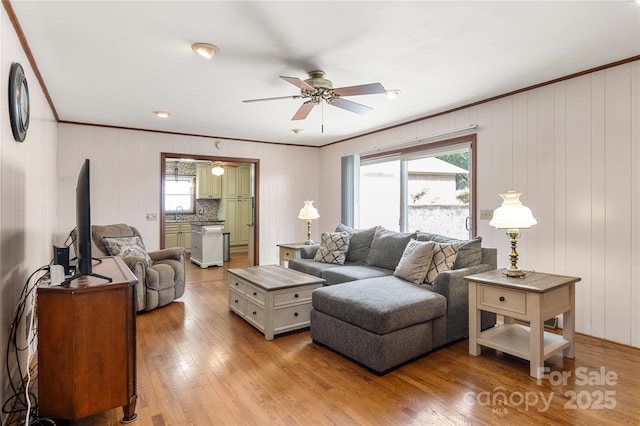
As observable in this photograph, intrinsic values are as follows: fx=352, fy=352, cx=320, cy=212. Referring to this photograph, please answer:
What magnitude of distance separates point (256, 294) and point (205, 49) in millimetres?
2196

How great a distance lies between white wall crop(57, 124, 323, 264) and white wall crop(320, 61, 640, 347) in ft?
11.9

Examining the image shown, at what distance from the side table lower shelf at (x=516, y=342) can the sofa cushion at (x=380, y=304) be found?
42 cm

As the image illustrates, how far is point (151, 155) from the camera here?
543cm

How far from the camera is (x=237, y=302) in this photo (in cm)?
387

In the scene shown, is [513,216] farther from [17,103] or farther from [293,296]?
[17,103]

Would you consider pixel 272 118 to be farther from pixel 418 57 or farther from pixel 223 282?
pixel 223 282

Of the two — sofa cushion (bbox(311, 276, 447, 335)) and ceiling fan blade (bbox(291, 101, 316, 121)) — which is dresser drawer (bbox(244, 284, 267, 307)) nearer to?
sofa cushion (bbox(311, 276, 447, 335))

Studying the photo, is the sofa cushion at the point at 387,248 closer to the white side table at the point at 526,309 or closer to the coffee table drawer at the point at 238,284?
the white side table at the point at 526,309

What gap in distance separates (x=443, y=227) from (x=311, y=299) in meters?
2.24

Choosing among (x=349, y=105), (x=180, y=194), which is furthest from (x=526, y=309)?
(x=180, y=194)

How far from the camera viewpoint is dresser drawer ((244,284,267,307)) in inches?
130

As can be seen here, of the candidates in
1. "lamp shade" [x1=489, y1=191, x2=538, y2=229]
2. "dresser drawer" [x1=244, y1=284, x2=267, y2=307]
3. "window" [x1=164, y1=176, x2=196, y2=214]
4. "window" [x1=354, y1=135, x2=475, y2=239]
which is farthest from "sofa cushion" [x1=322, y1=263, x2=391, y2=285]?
"window" [x1=164, y1=176, x2=196, y2=214]

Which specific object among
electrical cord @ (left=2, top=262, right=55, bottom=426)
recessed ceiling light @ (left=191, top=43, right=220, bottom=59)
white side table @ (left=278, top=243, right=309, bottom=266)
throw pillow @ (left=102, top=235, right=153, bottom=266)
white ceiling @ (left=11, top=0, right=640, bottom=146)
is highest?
white ceiling @ (left=11, top=0, right=640, bottom=146)

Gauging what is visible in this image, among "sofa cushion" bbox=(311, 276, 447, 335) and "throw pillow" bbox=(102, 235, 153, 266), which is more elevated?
"throw pillow" bbox=(102, 235, 153, 266)
